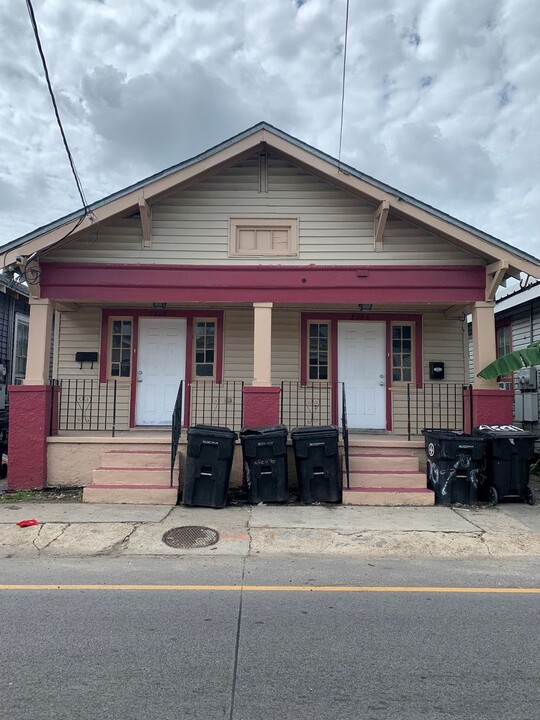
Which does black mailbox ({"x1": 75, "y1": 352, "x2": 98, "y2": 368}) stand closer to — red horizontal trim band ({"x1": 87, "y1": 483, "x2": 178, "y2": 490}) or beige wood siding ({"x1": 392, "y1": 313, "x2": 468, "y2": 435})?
red horizontal trim band ({"x1": 87, "y1": 483, "x2": 178, "y2": 490})

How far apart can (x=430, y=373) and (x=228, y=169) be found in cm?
559

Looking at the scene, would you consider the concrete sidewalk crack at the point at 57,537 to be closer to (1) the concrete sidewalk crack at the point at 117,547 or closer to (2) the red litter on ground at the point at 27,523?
(2) the red litter on ground at the point at 27,523

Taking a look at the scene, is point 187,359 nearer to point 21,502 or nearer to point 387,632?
point 21,502

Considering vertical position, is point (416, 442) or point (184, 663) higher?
point (416, 442)

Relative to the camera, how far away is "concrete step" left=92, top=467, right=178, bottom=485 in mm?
7965

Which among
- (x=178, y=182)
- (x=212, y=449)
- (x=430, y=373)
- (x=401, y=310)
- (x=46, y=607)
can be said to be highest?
(x=178, y=182)

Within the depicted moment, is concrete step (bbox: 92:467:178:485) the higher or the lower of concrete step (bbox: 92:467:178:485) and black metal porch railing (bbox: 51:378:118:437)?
the lower

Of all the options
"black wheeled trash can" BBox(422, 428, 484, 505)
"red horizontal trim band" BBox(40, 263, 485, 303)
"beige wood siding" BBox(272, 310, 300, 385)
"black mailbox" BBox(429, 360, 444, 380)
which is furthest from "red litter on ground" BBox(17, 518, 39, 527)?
"black mailbox" BBox(429, 360, 444, 380)

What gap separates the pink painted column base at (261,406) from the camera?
335 inches

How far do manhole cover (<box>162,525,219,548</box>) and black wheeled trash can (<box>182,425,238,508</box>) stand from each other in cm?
96

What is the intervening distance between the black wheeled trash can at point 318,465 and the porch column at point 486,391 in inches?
104

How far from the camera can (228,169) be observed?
9305 mm

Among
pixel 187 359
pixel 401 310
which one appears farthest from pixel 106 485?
pixel 401 310

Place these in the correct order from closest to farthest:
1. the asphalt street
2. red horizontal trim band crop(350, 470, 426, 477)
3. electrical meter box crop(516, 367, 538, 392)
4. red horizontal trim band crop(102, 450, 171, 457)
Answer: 1. the asphalt street
2. red horizontal trim band crop(350, 470, 426, 477)
3. red horizontal trim band crop(102, 450, 171, 457)
4. electrical meter box crop(516, 367, 538, 392)
